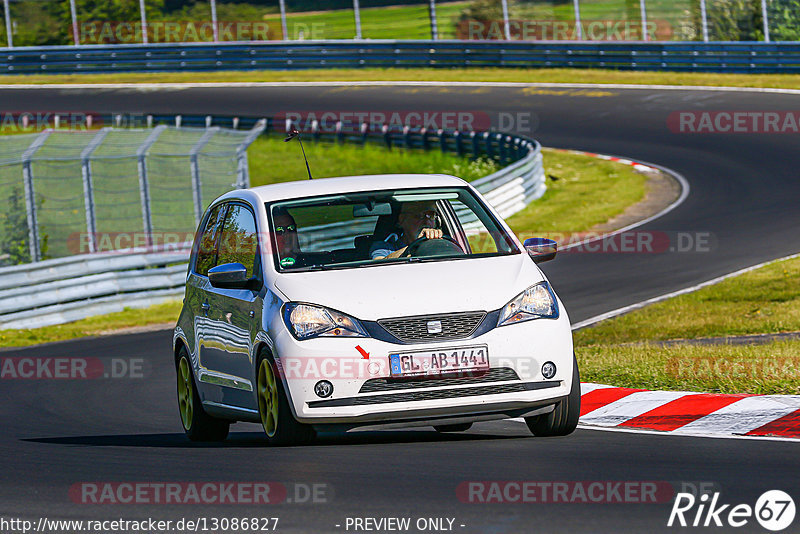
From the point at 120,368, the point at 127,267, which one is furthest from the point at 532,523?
the point at 127,267

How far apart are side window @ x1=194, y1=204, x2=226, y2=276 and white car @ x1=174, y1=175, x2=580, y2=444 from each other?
580mm

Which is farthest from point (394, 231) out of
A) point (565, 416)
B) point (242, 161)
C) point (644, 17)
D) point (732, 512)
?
point (644, 17)

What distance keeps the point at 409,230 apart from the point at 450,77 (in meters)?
34.9

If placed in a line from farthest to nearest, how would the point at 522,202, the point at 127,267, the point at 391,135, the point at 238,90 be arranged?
the point at 238,90 → the point at 391,135 → the point at 522,202 → the point at 127,267

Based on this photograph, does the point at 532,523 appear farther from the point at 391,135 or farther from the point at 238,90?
the point at 238,90

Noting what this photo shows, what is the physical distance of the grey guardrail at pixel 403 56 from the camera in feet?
124

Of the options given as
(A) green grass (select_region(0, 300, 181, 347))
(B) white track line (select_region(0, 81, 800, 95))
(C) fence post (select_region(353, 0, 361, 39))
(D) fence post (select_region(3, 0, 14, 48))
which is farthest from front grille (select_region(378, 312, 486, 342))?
(D) fence post (select_region(3, 0, 14, 48))

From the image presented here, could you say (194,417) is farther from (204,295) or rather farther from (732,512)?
(732,512)

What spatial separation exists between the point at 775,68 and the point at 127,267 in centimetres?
2231

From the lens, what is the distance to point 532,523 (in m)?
5.70

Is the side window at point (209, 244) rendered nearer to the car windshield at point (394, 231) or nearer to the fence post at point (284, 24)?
the car windshield at point (394, 231)

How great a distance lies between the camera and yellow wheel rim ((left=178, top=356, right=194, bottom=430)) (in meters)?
9.40

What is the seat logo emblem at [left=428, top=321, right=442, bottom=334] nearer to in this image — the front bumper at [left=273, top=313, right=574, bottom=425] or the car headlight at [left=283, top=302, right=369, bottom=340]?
the front bumper at [left=273, top=313, right=574, bottom=425]

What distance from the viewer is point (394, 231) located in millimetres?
8867
